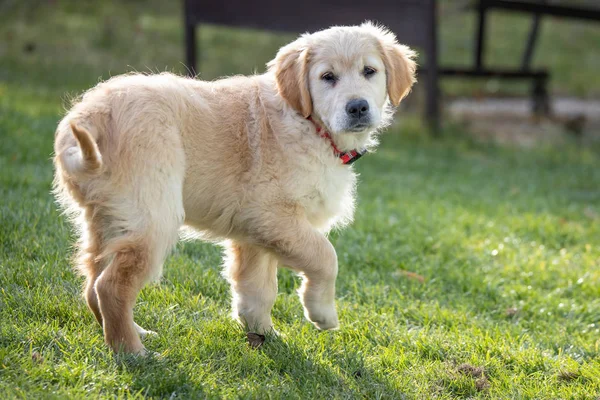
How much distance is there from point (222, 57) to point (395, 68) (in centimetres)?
1114

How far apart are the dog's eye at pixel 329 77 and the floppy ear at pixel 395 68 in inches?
13.5

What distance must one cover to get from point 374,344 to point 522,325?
3.91 feet

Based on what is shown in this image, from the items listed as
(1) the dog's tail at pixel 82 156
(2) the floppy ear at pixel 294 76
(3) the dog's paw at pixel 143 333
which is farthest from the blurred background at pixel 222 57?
(1) the dog's tail at pixel 82 156

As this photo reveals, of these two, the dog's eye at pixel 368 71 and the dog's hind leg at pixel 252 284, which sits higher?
the dog's eye at pixel 368 71

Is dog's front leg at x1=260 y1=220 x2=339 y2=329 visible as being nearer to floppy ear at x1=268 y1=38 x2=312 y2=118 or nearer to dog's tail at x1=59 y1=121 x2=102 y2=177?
floppy ear at x1=268 y1=38 x2=312 y2=118

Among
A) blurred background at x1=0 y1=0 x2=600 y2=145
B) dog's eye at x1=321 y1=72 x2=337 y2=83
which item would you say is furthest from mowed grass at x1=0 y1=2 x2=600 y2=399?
blurred background at x1=0 y1=0 x2=600 y2=145

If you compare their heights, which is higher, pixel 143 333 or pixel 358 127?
pixel 358 127

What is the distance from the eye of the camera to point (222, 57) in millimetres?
15094

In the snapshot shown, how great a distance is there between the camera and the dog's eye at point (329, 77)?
413 centimetres

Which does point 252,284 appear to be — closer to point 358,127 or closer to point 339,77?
point 358,127

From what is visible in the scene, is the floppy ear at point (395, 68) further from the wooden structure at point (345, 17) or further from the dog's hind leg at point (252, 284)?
the wooden structure at point (345, 17)

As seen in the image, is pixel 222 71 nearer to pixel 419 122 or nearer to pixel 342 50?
pixel 419 122

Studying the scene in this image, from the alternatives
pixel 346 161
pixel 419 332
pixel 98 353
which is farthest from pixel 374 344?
pixel 98 353

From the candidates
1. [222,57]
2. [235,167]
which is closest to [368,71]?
[235,167]
